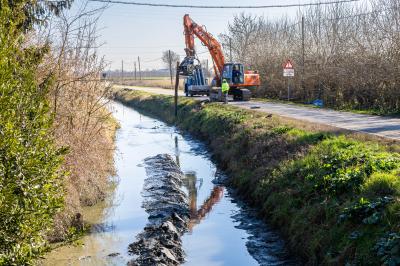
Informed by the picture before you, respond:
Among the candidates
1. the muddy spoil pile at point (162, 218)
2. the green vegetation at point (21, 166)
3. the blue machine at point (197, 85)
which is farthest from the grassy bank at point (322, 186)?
the blue machine at point (197, 85)

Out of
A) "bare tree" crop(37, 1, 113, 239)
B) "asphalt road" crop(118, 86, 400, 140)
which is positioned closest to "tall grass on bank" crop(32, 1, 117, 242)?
"bare tree" crop(37, 1, 113, 239)

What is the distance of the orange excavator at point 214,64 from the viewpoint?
31.3m

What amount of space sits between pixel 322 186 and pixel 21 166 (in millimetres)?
6456

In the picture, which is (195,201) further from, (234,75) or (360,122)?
(234,75)

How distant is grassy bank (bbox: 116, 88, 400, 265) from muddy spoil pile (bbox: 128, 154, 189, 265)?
6.34ft

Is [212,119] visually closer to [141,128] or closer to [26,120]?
[141,128]

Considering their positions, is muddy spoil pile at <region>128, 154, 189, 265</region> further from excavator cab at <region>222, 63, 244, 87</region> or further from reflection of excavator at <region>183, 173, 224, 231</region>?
excavator cab at <region>222, 63, 244, 87</region>

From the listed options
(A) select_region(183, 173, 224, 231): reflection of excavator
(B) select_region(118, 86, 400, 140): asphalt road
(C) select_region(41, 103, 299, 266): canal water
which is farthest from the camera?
(B) select_region(118, 86, 400, 140): asphalt road

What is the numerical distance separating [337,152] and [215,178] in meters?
5.98

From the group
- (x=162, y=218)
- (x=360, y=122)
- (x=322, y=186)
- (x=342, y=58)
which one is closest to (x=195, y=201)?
(x=162, y=218)

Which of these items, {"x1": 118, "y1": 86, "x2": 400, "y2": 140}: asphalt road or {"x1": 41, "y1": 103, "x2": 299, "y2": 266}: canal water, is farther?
{"x1": 118, "y1": 86, "x2": 400, "y2": 140}: asphalt road

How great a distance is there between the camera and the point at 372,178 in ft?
28.7

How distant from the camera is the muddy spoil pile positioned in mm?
9328

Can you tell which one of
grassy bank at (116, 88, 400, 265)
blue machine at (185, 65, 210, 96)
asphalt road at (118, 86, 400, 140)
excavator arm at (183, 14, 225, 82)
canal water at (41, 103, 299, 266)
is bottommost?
canal water at (41, 103, 299, 266)
